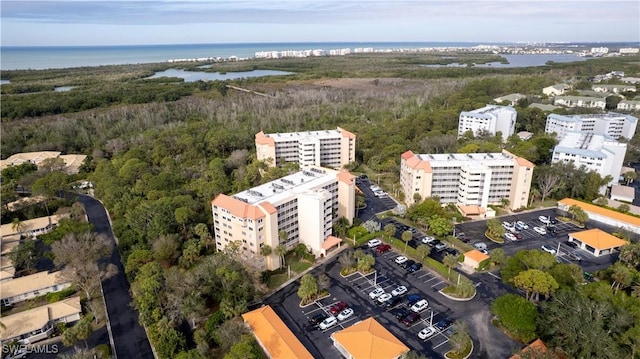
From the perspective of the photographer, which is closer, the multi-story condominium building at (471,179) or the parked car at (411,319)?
the parked car at (411,319)

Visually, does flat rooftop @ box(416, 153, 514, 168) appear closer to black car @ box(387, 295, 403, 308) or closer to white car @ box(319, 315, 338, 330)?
black car @ box(387, 295, 403, 308)

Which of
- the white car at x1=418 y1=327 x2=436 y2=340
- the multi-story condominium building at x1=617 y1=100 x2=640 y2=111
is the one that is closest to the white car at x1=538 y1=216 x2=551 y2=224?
the white car at x1=418 y1=327 x2=436 y2=340

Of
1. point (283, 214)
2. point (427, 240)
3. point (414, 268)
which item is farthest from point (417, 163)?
point (283, 214)

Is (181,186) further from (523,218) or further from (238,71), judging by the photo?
(238,71)

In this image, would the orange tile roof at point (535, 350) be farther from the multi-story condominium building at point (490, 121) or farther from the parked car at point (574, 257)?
the multi-story condominium building at point (490, 121)

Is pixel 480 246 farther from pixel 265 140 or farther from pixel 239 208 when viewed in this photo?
pixel 265 140

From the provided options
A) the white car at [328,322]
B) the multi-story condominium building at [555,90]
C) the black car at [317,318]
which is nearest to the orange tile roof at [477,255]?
the white car at [328,322]

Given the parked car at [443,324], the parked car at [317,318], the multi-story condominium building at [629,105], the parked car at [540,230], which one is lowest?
the parked car at [317,318]

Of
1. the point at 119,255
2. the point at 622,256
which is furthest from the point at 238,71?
the point at 622,256
